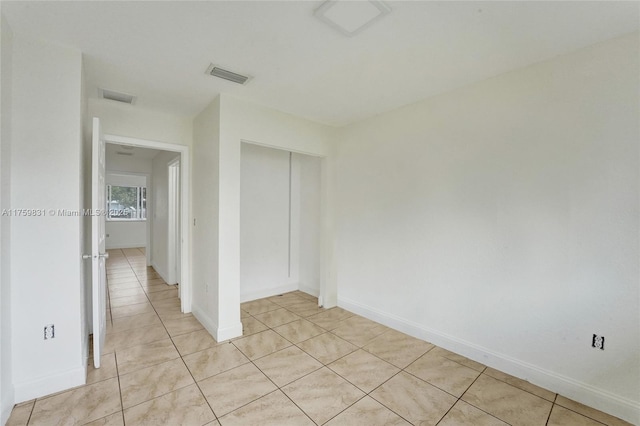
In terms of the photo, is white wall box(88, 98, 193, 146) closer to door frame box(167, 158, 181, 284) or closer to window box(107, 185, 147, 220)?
door frame box(167, 158, 181, 284)

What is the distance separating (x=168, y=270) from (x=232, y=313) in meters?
2.59

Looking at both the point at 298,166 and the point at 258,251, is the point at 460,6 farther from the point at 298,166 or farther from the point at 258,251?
the point at 258,251

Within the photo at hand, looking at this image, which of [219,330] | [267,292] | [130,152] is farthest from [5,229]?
[130,152]

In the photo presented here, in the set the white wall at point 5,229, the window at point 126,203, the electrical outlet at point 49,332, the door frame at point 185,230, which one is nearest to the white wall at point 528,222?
the door frame at point 185,230

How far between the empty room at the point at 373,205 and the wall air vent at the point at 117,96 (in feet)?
0.09

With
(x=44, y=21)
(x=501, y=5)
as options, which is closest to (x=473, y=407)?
(x=501, y=5)

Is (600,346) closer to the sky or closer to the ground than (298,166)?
closer to the ground

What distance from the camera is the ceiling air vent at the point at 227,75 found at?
2340mm

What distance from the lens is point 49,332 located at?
1993 millimetres

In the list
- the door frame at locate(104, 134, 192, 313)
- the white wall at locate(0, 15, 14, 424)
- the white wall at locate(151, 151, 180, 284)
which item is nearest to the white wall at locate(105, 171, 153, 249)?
the white wall at locate(151, 151, 180, 284)

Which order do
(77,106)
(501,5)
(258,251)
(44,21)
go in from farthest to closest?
1. (258,251)
2. (77,106)
3. (44,21)
4. (501,5)

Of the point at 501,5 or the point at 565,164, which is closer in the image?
the point at 501,5

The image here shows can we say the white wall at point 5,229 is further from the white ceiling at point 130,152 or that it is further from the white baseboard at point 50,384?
the white ceiling at point 130,152

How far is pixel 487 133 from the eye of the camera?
2.46 metres
